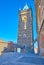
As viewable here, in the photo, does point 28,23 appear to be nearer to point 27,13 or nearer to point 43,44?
point 27,13

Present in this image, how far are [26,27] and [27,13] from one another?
11.7 feet

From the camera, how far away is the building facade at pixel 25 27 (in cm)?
2910

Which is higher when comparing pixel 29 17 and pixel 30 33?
pixel 29 17

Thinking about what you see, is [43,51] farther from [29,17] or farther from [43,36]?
[29,17]

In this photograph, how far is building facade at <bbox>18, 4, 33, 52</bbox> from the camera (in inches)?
1146

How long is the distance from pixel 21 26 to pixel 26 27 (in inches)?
49.4

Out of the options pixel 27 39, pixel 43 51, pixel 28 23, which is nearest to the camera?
pixel 43 51

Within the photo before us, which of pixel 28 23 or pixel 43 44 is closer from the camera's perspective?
pixel 43 44

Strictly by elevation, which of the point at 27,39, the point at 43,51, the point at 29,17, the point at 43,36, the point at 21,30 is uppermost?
the point at 29,17

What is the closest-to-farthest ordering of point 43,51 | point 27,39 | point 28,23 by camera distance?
point 43,51 < point 27,39 < point 28,23

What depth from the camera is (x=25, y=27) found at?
31594 mm

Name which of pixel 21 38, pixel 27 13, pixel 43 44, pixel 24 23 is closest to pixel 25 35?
pixel 21 38

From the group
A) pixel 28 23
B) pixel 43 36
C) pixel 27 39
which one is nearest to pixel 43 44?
pixel 43 36

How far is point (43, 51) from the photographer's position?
7.88 meters
